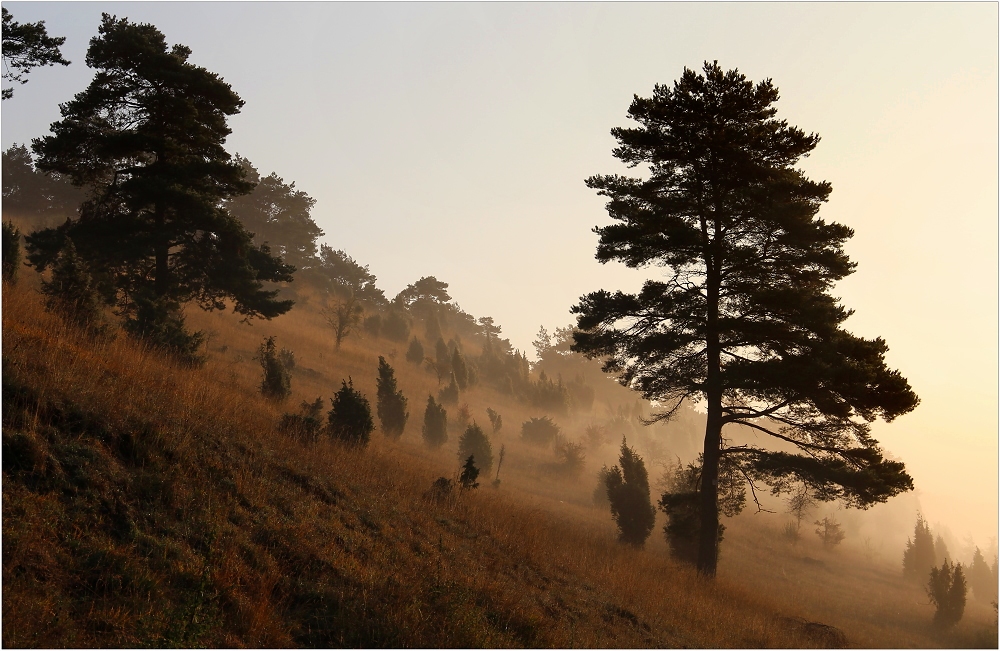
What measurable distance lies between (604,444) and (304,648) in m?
50.8

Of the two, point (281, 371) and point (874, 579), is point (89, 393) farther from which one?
point (874, 579)

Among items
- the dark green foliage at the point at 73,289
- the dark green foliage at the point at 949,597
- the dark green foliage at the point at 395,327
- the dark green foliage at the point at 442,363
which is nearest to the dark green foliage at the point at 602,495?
the dark green foliage at the point at 949,597

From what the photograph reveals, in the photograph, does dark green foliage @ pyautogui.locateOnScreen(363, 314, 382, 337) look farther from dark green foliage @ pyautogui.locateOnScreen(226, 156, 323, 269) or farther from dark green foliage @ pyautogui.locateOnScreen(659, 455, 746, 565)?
dark green foliage @ pyautogui.locateOnScreen(659, 455, 746, 565)

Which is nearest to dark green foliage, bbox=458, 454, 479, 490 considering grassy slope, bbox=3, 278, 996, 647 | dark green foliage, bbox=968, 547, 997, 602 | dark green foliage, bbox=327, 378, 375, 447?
grassy slope, bbox=3, 278, 996, 647

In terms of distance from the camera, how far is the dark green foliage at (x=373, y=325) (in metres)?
57.4

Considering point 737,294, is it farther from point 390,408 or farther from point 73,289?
point 390,408

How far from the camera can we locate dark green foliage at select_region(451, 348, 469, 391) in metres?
49.4

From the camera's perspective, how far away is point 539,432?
4547 centimetres

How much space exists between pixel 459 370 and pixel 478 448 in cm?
1967

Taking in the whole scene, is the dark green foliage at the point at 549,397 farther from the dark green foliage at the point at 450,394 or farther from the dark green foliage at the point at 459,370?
the dark green foliage at the point at 450,394

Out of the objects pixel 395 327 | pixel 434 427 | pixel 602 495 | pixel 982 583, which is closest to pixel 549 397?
pixel 395 327

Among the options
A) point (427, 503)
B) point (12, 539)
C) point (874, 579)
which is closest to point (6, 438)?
point (12, 539)

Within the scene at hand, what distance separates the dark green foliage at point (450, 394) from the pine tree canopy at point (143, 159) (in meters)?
27.7

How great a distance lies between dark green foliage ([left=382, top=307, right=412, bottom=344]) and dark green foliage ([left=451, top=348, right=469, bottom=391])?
1193 centimetres
